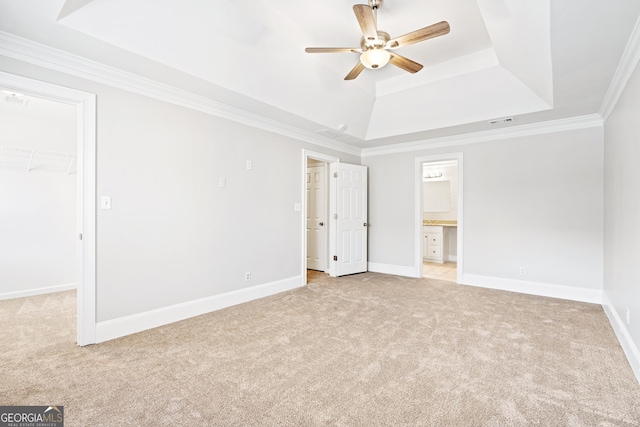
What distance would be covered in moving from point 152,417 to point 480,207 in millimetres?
4875

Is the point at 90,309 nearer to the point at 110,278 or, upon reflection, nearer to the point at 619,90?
the point at 110,278

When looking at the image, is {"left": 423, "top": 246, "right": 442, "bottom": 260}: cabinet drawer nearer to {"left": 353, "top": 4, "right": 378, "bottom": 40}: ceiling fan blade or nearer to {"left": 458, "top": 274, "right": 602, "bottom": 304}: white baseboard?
{"left": 458, "top": 274, "right": 602, "bottom": 304}: white baseboard

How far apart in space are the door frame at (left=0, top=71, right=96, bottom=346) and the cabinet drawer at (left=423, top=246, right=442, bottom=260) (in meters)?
6.50

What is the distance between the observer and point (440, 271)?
614 cm

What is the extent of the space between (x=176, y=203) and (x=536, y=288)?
494 cm

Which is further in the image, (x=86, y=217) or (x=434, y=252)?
(x=434, y=252)

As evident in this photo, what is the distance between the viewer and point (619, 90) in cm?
293

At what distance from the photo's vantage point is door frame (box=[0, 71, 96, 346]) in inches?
105

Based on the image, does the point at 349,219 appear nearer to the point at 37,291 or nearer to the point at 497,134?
the point at 497,134

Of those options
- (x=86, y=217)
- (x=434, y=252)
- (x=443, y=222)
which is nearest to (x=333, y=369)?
(x=86, y=217)

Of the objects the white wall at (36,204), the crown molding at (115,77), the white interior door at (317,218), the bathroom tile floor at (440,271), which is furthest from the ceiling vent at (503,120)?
the white wall at (36,204)

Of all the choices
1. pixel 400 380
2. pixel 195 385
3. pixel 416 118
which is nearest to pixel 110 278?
pixel 195 385

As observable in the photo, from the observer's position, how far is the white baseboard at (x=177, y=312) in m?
2.82

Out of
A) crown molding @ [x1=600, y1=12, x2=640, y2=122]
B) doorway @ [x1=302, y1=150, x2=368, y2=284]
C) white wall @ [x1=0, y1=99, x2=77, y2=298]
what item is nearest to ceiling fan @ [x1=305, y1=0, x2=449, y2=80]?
crown molding @ [x1=600, y1=12, x2=640, y2=122]
